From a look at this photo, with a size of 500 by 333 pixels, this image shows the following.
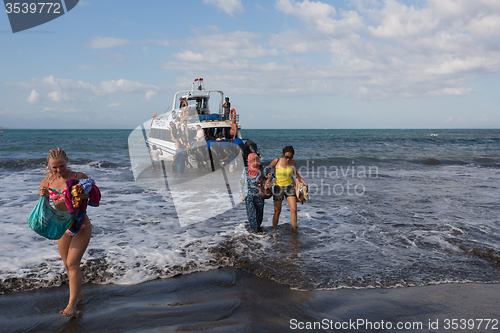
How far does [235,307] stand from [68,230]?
2065mm

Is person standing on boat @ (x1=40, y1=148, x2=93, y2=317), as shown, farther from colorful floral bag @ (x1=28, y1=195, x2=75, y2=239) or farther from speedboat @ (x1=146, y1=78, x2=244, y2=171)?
speedboat @ (x1=146, y1=78, x2=244, y2=171)

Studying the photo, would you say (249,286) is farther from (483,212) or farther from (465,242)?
(483,212)

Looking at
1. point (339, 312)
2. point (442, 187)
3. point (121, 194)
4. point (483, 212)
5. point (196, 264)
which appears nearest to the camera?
point (339, 312)

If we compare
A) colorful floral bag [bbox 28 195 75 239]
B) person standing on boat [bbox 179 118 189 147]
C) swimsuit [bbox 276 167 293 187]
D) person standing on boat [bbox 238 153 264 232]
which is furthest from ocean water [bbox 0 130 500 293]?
person standing on boat [bbox 179 118 189 147]

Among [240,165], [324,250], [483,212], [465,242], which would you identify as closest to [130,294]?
[324,250]

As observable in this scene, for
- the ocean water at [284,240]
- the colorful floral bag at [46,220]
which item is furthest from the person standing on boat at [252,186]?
the colorful floral bag at [46,220]

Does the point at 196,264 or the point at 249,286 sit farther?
the point at 196,264

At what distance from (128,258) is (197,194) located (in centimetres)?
576

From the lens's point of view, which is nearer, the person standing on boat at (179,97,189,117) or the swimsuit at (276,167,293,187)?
the swimsuit at (276,167,293,187)

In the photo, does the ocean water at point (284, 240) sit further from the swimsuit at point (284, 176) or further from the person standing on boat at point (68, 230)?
the swimsuit at point (284, 176)

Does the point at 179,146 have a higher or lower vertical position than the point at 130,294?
higher

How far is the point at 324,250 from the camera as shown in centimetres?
596

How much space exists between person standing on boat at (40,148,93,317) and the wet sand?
310 mm

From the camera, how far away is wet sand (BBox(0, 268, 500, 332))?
3559mm
